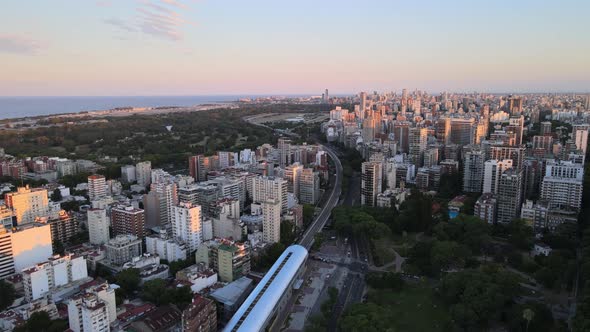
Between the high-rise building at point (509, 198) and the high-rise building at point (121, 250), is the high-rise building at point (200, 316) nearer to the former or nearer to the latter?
the high-rise building at point (121, 250)

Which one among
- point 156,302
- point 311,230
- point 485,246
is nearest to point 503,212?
point 485,246

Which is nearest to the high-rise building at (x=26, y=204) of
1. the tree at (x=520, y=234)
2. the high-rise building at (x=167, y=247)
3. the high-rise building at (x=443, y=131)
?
the high-rise building at (x=167, y=247)

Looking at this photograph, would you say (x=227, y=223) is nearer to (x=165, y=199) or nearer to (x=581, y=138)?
(x=165, y=199)

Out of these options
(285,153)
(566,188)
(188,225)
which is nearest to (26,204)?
(188,225)

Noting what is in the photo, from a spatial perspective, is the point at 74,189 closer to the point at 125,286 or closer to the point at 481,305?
the point at 125,286

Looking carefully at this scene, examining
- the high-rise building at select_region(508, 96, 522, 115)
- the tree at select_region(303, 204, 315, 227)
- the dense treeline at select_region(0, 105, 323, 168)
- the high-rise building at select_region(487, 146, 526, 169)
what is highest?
the high-rise building at select_region(508, 96, 522, 115)

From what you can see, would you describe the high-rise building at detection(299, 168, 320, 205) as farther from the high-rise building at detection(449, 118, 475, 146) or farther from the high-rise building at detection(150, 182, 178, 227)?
the high-rise building at detection(449, 118, 475, 146)

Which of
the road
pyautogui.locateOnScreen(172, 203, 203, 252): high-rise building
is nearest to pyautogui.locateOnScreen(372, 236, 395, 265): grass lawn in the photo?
the road
